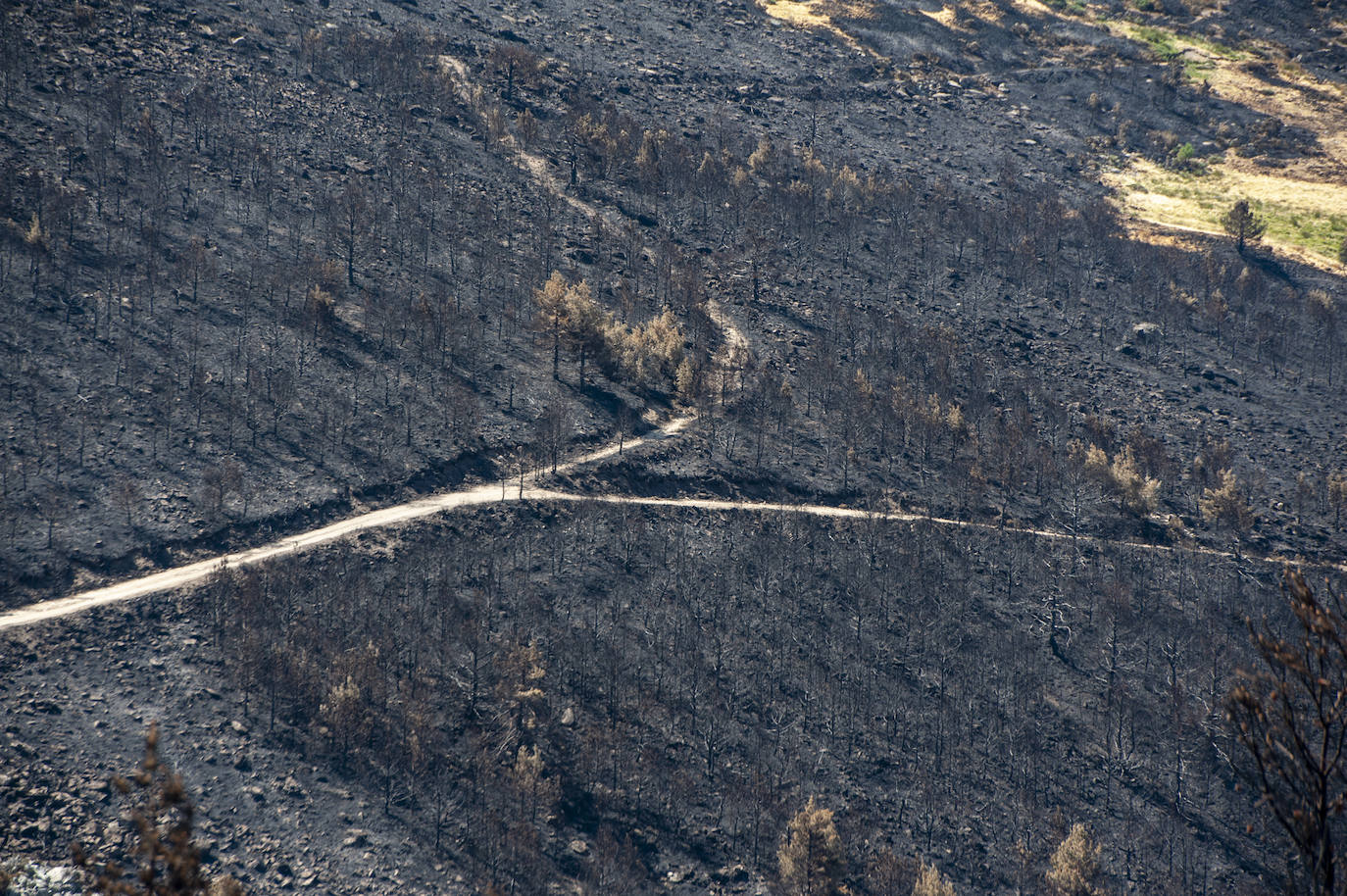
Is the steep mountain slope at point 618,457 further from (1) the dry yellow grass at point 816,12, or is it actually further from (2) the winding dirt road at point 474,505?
(1) the dry yellow grass at point 816,12

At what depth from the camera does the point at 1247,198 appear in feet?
243

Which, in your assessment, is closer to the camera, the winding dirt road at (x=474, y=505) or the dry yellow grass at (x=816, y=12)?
the winding dirt road at (x=474, y=505)

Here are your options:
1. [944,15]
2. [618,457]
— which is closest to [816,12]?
[944,15]

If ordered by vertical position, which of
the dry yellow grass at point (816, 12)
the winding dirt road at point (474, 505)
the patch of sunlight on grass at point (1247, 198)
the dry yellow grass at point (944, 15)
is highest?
the dry yellow grass at point (944, 15)

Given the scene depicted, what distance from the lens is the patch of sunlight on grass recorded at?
69.4 metres

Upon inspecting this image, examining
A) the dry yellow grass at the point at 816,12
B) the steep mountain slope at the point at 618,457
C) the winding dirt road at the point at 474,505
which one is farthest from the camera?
the dry yellow grass at the point at 816,12

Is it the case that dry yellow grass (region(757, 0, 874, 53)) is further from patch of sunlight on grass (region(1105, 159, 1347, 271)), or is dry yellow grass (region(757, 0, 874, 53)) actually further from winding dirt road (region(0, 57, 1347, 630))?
winding dirt road (region(0, 57, 1347, 630))

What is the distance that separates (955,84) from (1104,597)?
5656 cm

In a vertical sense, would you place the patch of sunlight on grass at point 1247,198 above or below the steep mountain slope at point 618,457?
above

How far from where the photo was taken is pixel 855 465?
45.0 metres

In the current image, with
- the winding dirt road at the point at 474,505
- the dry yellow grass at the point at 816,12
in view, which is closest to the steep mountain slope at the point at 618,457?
the winding dirt road at the point at 474,505

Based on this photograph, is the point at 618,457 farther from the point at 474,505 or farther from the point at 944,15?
the point at 944,15

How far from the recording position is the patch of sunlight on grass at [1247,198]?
69375mm

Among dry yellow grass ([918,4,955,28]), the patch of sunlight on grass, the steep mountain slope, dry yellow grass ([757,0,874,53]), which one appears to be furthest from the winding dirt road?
dry yellow grass ([918,4,955,28])
